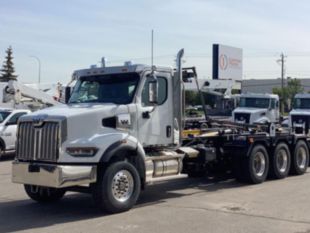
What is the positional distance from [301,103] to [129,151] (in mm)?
21516

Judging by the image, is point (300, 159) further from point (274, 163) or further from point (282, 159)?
point (274, 163)

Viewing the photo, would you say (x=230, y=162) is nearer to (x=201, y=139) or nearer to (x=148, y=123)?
(x=201, y=139)

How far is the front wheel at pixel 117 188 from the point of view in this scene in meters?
9.76

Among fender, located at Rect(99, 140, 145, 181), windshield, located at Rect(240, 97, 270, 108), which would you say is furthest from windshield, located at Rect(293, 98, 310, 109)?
fender, located at Rect(99, 140, 145, 181)

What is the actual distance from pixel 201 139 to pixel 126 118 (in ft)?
10.8

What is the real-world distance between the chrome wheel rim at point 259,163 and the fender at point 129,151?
4248mm

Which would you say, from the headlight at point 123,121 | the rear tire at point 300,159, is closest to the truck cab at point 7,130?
the rear tire at point 300,159

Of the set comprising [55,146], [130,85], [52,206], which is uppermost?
[130,85]

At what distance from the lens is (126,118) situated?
1058 cm

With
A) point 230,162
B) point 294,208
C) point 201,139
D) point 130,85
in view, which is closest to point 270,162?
point 230,162

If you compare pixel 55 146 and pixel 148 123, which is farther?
pixel 148 123

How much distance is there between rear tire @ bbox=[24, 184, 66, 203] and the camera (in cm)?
1107

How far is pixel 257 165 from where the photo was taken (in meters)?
14.0

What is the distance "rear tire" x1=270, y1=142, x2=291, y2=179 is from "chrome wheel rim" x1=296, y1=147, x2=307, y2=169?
2.06 ft
